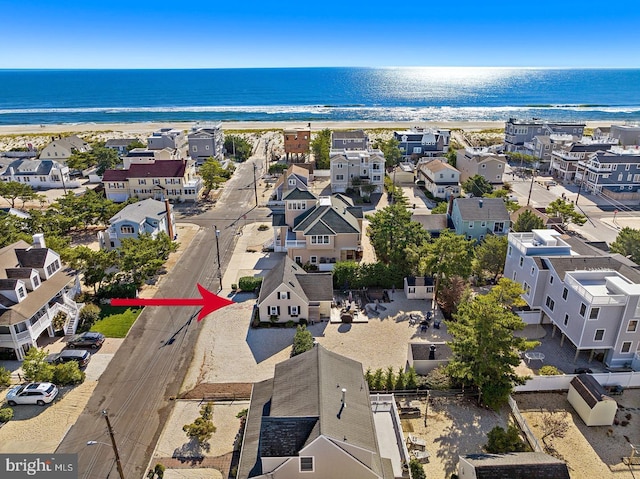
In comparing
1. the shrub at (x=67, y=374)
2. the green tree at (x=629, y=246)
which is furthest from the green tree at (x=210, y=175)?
the green tree at (x=629, y=246)

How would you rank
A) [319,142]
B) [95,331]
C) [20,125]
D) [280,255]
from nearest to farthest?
[95,331] < [280,255] < [319,142] < [20,125]

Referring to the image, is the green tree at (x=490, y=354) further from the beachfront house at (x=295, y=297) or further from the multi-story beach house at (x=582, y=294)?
the beachfront house at (x=295, y=297)

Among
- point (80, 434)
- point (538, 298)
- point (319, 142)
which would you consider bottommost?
point (80, 434)

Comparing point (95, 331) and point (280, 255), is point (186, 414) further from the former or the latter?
point (280, 255)

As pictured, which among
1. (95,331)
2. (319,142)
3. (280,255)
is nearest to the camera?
(95,331)

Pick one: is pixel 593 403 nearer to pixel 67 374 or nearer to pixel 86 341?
Answer: pixel 67 374

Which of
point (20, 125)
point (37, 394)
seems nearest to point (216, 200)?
point (37, 394)

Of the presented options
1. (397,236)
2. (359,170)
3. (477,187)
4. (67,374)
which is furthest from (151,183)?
(477,187)
